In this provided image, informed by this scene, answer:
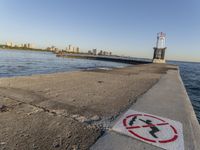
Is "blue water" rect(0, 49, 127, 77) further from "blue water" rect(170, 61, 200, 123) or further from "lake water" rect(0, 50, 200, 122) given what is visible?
"blue water" rect(170, 61, 200, 123)

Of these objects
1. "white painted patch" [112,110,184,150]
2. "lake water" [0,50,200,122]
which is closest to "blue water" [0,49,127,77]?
"lake water" [0,50,200,122]

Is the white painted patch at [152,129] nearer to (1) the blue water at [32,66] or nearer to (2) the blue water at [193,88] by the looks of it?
(2) the blue water at [193,88]

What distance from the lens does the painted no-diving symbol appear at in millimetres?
2281

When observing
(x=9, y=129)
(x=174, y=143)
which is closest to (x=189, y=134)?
(x=174, y=143)

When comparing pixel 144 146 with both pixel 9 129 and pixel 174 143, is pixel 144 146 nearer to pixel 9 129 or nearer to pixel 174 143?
pixel 174 143

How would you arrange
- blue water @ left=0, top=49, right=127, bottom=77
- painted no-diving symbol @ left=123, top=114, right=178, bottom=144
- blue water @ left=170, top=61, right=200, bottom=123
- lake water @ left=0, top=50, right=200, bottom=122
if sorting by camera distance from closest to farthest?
painted no-diving symbol @ left=123, top=114, right=178, bottom=144 < blue water @ left=170, top=61, right=200, bottom=123 < lake water @ left=0, top=50, right=200, bottom=122 < blue water @ left=0, top=49, right=127, bottom=77

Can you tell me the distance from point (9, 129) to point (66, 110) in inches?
44.8

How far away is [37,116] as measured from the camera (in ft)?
9.06

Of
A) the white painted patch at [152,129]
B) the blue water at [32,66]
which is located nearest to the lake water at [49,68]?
the blue water at [32,66]

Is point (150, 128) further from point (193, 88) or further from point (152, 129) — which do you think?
point (193, 88)

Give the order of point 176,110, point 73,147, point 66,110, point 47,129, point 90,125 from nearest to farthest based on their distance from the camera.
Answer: point 73,147, point 47,129, point 90,125, point 66,110, point 176,110

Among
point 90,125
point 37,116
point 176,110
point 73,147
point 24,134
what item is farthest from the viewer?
point 176,110

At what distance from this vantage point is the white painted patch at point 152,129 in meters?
2.17

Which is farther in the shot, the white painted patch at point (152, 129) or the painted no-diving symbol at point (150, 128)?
the painted no-diving symbol at point (150, 128)
